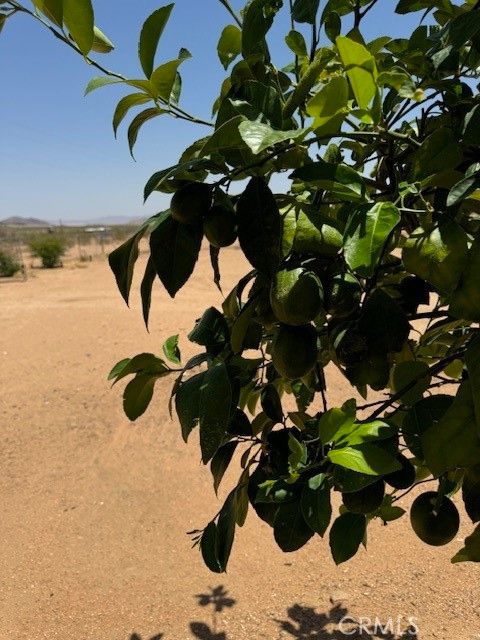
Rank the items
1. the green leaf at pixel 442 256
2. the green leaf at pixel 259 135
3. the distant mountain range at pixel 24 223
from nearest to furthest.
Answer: the green leaf at pixel 259 135, the green leaf at pixel 442 256, the distant mountain range at pixel 24 223

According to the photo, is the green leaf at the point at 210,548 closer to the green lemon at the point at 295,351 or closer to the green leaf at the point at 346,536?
the green leaf at the point at 346,536

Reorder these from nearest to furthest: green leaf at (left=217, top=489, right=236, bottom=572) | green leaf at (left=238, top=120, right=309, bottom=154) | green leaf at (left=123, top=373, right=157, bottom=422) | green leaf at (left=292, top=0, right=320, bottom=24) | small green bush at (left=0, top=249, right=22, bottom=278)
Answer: green leaf at (left=238, top=120, right=309, bottom=154) → green leaf at (left=292, top=0, right=320, bottom=24) → green leaf at (left=217, top=489, right=236, bottom=572) → green leaf at (left=123, top=373, right=157, bottom=422) → small green bush at (left=0, top=249, right=22, bottom=278)

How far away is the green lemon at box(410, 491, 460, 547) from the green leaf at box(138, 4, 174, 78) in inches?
27.4

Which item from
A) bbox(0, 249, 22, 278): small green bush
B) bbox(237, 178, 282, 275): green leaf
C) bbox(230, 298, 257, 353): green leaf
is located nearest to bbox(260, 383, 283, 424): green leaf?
bbox(230, 298, 257, 353): green leaf

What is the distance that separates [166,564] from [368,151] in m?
2.06

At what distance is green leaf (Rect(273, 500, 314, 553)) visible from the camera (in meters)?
0.69

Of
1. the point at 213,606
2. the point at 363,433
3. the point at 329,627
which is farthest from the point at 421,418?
the point at 213,606

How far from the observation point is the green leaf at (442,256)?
523mm

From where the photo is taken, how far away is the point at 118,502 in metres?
2.79

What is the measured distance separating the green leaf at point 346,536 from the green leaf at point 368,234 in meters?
0.38

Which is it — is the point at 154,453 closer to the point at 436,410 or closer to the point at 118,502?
the point at 118,502

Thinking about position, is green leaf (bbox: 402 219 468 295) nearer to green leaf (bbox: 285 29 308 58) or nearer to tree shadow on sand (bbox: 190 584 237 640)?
green leaf (bbox: 285 29 308 58)

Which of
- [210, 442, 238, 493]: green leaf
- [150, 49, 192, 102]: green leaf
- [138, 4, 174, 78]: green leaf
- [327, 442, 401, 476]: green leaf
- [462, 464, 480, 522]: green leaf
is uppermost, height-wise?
[138, 4, 174, 78]: green leaf

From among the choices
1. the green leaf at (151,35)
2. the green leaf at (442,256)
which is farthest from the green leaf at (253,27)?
the green leaf at (442,256)
